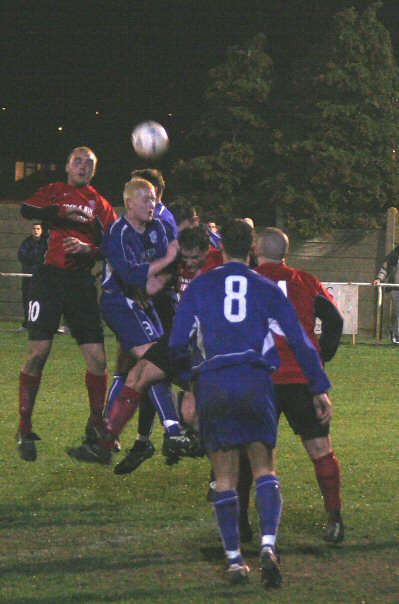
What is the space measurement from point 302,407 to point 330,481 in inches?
18.2

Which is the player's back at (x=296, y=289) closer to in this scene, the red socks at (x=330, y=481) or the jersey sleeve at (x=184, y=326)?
the red socks at (x=330, y=481)

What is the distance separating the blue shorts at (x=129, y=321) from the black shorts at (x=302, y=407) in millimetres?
1787

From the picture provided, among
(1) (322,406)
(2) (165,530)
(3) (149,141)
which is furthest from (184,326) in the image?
(3) (149,141)

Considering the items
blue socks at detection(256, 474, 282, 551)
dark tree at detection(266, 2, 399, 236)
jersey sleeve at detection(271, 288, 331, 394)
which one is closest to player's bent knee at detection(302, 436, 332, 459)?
jersey sleeve at detection(271, 288, 331, 394)

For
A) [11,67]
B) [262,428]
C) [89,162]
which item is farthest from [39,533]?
[11,67]

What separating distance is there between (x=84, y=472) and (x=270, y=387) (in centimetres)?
340

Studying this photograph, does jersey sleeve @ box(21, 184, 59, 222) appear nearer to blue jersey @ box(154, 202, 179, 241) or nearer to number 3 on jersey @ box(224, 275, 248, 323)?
blue jersey @ box(154, 202, 179, 241)

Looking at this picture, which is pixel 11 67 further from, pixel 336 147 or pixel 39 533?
pixel 39 533

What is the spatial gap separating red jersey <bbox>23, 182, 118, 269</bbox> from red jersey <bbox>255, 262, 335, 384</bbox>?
2063 millimetres

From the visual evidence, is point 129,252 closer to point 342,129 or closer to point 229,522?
point 229,522

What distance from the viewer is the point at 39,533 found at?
7141 mm

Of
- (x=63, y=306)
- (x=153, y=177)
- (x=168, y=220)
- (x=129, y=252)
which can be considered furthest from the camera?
(x=153, y=177)

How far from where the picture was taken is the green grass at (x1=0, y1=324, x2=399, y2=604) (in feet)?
19.7

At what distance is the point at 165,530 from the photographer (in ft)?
23.9
